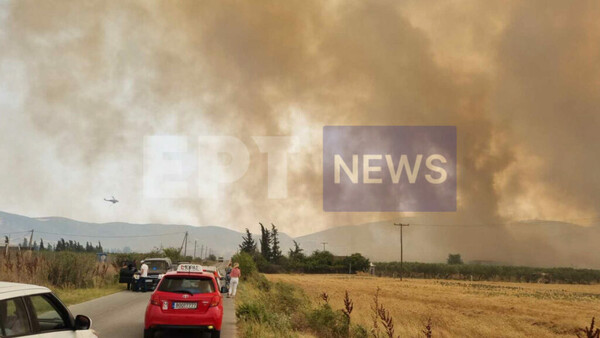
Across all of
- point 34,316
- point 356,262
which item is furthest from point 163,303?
point 356,262

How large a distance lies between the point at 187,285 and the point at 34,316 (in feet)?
22.8

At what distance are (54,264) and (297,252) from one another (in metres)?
108

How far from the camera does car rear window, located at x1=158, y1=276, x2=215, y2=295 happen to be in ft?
40.7

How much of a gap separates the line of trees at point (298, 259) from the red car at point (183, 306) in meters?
111

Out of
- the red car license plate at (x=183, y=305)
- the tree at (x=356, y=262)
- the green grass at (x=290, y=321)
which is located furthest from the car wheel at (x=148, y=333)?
the tree at (x=356, y=262)

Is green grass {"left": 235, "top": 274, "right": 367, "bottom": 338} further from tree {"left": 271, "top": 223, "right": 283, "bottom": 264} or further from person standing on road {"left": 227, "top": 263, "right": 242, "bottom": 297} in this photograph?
tree {"left": 271, "top": 223, "right": 283, "bottom": 264}

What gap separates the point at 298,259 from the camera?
129750 mm

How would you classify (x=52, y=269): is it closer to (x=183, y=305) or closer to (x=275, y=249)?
(x=183, y=305)

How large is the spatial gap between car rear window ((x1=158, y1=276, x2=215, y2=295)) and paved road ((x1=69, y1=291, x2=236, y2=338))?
5.61ft

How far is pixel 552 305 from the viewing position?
46969mm

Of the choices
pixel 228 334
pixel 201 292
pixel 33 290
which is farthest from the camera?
pixel 228 334

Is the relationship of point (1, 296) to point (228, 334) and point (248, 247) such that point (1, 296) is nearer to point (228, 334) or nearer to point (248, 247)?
point (228, 334)

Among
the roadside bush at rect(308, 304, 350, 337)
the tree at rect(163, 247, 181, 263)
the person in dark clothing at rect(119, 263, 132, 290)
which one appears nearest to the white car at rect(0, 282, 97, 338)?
the roadside bush at rect(308, 304, 350, 337)

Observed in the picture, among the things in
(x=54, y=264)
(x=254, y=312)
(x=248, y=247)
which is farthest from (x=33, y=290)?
(x=248, y=247)
